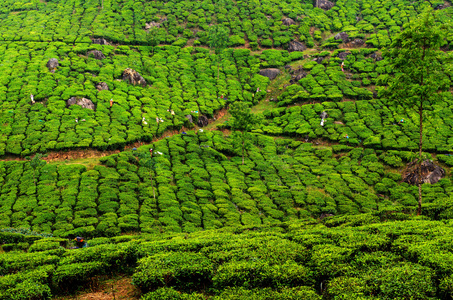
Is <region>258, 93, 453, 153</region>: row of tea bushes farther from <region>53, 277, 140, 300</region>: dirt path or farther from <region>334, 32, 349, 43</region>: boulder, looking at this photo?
<region>53, 277, 140, 300</region>: dirt path

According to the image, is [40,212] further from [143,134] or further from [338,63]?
[338,63]

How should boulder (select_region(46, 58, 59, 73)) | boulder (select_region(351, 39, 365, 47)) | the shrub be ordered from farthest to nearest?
boulder (select_region(351, 39, 365, 47))
boulder (select_region(46, 58, 59, 73))
the shrub

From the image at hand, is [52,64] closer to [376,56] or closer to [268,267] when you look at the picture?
[268,267]

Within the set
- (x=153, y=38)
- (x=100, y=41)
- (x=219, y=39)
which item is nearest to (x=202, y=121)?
(x=219, y=39)

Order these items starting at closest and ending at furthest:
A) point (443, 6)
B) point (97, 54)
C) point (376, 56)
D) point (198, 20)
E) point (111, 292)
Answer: point (111, 292), point (97, 54), point (376, 56), point (443, 6), point (198, 20)

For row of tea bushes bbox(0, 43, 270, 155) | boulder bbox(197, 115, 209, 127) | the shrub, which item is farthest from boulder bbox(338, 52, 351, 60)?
the shrub

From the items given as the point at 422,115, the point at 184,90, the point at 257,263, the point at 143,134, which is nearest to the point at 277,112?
the point at 184,90
